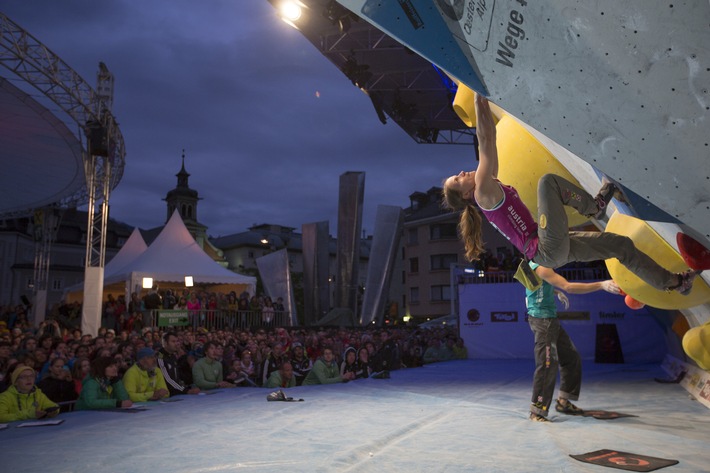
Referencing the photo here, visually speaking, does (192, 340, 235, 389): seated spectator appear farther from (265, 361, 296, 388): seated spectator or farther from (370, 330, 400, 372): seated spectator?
(370, 330, 400, 372): seated spectator

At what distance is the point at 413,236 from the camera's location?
40500mm

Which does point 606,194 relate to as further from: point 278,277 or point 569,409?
point 278,277

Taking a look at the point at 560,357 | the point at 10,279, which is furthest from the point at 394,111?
the point at 10,279

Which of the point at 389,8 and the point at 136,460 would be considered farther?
the point at 136,460

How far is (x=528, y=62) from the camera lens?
242 cm

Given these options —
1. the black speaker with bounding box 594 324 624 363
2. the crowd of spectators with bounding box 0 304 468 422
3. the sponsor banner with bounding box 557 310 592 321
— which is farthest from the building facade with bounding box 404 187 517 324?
the crowd of spectators with bounding box 0 304 468 422

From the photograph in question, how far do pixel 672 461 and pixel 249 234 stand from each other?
6222 centimetres

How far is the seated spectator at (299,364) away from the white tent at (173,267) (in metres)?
8.68

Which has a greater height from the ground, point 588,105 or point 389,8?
point 389,8

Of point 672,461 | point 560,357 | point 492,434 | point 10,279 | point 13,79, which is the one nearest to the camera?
point 672,461

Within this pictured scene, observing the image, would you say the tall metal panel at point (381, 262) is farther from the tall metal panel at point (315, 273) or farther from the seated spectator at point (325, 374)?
the seated spectator at point (325, 374)

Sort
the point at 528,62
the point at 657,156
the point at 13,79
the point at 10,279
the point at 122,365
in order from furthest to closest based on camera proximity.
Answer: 1. the point at 10,279
2. the point at 13,79
3. the point at 122,365
4. the point at 528,62
5. the point at 657,156

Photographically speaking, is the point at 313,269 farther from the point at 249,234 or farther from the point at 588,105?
the point at 249,234

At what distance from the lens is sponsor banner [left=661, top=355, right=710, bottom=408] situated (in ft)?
23.2
